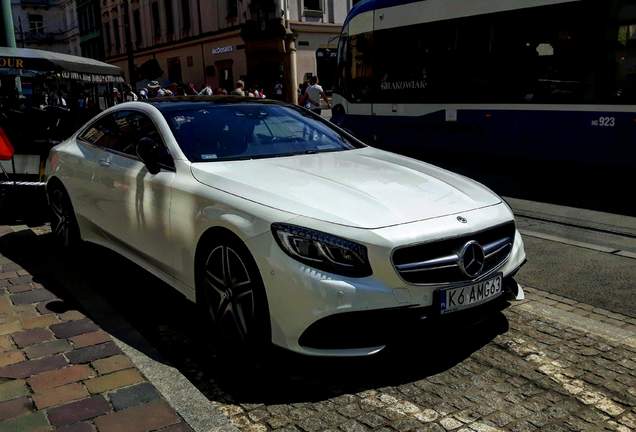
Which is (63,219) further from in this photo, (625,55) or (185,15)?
(185,15)

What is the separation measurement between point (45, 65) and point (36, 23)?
6536cm

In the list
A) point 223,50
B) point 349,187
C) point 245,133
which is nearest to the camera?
point 349,187

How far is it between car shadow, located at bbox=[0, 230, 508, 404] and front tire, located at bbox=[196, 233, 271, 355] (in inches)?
5.1

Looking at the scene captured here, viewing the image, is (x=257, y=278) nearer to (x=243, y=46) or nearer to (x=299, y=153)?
(x=299, y=153)

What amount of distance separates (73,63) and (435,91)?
759cm

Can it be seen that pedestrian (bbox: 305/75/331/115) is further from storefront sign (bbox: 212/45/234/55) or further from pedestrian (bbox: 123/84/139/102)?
storefront sign (bbox: 212/45/234/55)

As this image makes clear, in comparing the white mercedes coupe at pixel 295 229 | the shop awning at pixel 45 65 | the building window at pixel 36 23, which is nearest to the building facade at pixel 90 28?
the building window at pixel 36 23

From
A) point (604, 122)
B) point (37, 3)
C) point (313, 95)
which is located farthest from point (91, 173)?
point (37, 3)

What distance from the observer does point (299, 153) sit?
14.8 ft

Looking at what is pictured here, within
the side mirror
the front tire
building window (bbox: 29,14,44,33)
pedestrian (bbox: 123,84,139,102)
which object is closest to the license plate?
the front tire

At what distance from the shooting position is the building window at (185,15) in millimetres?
40141

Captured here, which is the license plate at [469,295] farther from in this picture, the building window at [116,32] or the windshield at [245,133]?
the building window at [116,32]

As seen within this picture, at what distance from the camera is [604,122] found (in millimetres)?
8836

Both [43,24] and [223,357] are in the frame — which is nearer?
[223,357]
